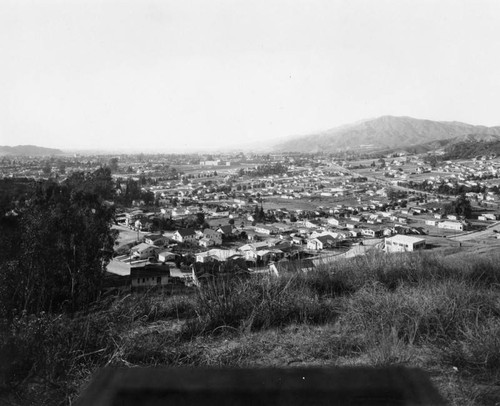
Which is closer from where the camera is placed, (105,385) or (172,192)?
(105,385)

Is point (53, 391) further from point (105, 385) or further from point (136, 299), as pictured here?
point (136, 299)

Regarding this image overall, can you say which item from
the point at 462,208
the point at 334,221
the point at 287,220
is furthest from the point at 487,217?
the point at 287,220

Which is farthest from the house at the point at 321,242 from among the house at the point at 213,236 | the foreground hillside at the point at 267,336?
the foreground hillside at the point at 267,336

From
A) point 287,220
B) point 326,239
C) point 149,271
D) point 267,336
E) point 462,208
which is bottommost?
point 287,220

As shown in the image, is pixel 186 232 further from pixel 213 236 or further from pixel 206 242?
pixel 206 242

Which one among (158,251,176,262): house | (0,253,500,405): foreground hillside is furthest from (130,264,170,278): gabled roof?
(0,253,500,405): foreground hillside

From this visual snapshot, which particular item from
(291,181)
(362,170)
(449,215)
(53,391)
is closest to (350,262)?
(53,391)

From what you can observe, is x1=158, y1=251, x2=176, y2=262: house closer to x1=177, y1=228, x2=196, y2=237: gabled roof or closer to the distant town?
the distant town
